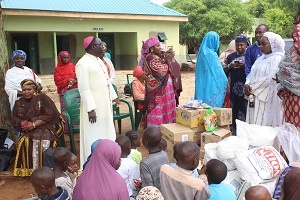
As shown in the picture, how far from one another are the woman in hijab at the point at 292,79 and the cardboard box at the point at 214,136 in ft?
2.98

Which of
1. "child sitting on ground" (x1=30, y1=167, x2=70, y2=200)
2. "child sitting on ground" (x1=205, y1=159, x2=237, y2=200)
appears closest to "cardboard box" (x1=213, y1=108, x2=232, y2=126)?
"child sitting on ground" (x1=205, y1=159, x2=237, y2=200)

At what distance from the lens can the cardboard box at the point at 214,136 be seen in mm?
4500

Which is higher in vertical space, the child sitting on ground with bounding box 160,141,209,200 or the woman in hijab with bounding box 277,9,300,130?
the woman in hijab with bounding box 277,9,300,130

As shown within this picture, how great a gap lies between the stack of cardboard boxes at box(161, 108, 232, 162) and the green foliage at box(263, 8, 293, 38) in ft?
83.1

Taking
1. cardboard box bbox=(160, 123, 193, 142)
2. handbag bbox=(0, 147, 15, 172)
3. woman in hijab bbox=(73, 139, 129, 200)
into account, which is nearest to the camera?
woman in hijab bbox=(73, 139, 129, 200)

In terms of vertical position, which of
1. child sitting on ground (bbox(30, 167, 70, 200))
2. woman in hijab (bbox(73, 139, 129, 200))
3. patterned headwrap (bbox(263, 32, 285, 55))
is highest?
patterned headwrap (bbox(263, 32, 285, 55))

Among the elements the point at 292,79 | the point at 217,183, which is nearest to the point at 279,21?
the point at 292,79

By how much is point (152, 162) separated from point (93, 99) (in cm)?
151

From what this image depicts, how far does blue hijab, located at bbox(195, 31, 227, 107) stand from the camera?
5430mm

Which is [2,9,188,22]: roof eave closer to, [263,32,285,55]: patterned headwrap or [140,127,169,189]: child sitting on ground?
[263,32,285,55]: patterned headwrap

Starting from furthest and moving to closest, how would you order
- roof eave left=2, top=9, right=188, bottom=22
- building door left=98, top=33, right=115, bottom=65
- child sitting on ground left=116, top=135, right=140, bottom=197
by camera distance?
building door left=98, top=33, right=115, bottom=65 → roof eave left=2, top=9, right=188, bottom=22 → child sitting on ground left=116, top=135, right=140, bottom=197

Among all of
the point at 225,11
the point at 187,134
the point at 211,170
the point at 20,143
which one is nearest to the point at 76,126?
the point at 20,143

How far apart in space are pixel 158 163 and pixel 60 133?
2.07m

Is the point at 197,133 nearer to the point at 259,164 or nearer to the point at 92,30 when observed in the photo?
the point at 259,164
